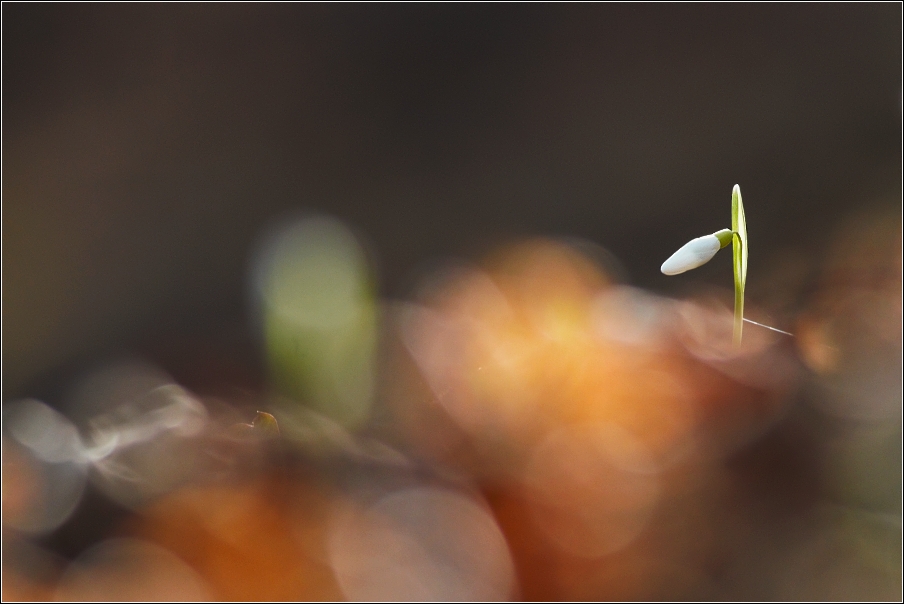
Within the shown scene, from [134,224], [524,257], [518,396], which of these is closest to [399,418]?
[518,396]

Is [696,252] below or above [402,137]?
below

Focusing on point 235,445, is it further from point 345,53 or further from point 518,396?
point 345,53

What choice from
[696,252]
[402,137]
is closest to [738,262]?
[696,252]

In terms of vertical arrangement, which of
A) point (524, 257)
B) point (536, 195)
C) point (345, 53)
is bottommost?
point (524, 257)

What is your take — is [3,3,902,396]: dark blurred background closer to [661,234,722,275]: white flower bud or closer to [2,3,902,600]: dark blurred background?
[2,3,902,600]: dark blurred background

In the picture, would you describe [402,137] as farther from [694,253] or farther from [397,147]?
[694,253]

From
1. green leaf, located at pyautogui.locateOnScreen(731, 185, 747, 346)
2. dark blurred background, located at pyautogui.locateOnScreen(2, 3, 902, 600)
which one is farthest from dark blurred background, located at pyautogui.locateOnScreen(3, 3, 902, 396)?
Result: green leaf, located at pyautogui.locateOnScreen(731, 185, 747, 346)

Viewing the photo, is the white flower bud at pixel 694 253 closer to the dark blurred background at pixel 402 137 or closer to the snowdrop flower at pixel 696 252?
the snowdrop flower at pixel 696 252

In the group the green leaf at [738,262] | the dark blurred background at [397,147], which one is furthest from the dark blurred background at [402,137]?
the green leaf at [738,262]
